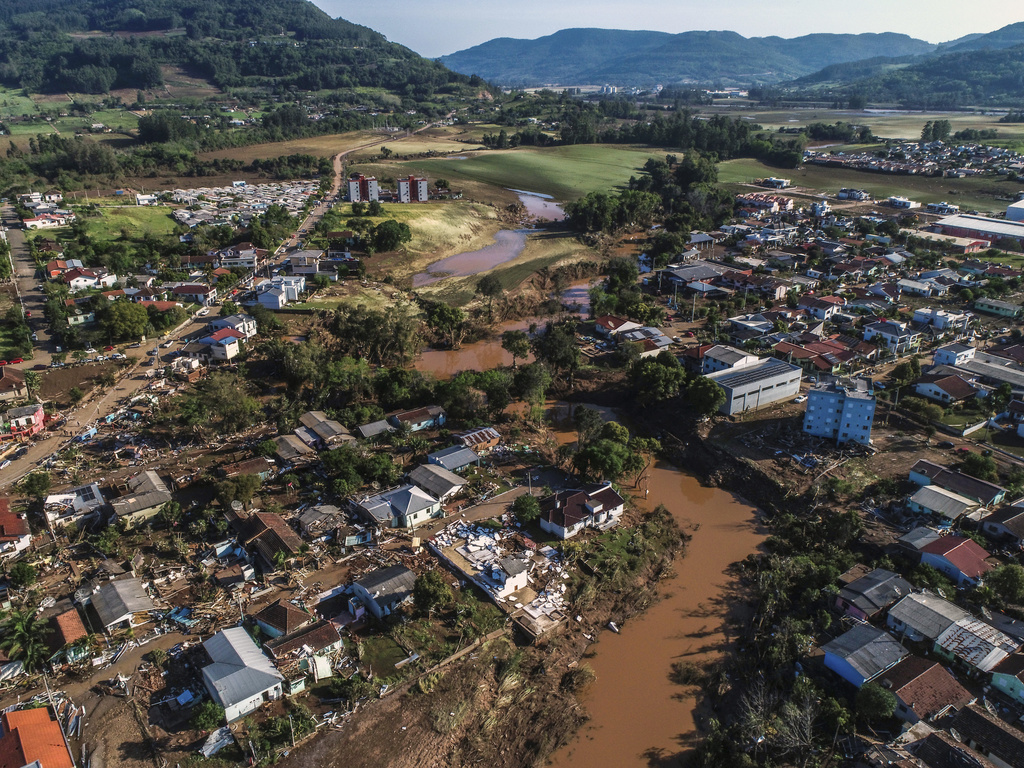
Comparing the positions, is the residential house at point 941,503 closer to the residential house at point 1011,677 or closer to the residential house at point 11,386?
the residential house at point 1011,677

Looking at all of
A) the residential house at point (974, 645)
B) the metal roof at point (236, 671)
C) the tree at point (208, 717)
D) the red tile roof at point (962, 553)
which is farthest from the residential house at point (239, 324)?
the residential house at point (974, 645)

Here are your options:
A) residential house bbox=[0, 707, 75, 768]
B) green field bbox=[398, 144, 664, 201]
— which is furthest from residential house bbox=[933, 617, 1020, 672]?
green field bbox=[398, 144, 664, 201]

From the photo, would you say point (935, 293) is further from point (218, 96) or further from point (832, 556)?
point (218, 96)

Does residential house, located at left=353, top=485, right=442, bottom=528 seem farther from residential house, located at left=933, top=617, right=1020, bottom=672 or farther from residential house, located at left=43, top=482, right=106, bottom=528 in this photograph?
residential house, located at left=933, top=617, right=1020, bottom=672

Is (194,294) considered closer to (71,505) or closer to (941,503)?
(71,505)

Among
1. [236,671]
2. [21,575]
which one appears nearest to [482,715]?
[236,671]
